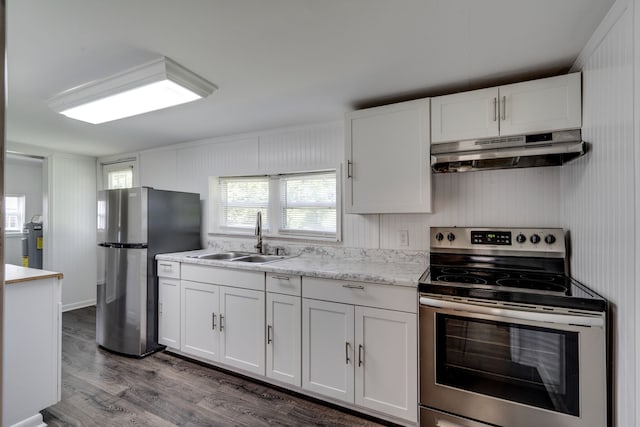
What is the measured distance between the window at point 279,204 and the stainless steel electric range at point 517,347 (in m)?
1.29

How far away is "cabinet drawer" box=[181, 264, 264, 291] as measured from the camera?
239cm

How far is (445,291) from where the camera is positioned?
5.54 ft

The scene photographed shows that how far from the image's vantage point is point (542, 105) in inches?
70.4

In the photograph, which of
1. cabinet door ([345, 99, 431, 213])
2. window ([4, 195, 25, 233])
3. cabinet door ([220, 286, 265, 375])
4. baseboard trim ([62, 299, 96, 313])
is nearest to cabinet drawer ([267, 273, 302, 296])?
cabinet door ([220, 286, 265, 375])

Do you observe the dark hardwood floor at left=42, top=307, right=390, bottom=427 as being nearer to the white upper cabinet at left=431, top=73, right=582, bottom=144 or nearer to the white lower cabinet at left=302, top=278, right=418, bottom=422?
the white lower cabinet at left=302, top=278, right=418, bottom=422

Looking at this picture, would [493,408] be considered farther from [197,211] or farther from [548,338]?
[197,211]

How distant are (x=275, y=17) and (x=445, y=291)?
1614 mm

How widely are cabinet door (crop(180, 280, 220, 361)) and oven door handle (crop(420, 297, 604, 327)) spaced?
1759mm

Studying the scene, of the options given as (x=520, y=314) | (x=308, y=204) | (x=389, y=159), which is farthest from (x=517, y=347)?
(x=308, y=204)

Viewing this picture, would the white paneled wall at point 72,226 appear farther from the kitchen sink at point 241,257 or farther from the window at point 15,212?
the kitchen sink at point 241,257

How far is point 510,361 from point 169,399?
2.23 metres

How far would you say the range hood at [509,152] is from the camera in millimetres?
1673

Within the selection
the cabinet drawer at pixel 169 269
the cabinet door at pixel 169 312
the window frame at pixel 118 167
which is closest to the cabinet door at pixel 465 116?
the cabinet drawer at pixel 169 269

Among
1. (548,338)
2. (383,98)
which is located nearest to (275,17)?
(383,98)
